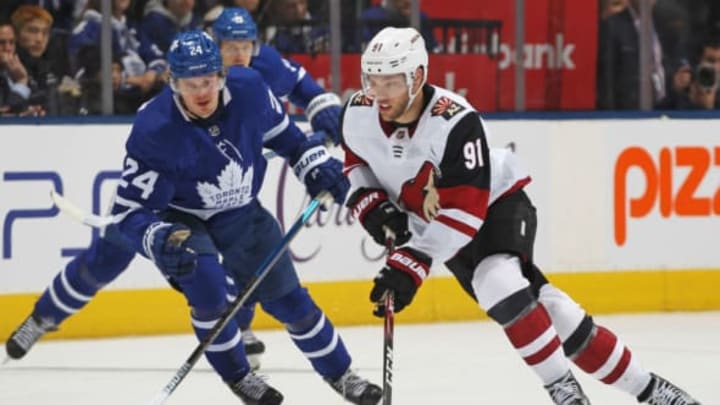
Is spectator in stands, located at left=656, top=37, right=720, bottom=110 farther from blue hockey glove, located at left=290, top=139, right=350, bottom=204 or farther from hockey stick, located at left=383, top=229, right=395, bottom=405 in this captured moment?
hockey stick, located at left=383, top=229, right=395, bottom=405

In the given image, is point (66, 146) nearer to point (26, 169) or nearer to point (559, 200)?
point (26, 169)

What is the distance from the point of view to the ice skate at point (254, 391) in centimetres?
465

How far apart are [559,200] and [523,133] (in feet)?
1.07

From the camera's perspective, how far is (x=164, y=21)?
673 centimetres

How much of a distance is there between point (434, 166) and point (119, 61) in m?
2.86

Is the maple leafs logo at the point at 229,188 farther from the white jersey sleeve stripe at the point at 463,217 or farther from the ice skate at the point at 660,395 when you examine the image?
the ice skate at the point at 660,395

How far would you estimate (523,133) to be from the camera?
23.1 ft

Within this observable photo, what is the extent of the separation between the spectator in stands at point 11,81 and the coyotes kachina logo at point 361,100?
8.34 feet

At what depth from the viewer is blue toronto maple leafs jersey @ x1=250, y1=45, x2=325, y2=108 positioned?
5852mm

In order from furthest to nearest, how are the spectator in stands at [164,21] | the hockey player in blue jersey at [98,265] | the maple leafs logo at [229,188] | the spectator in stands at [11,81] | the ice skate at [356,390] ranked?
1. the spectator in stands at [164,21]
2. the spectator in stands at [11,81]
3. the hockey player in blue jersey at [98,265]
4. the ice skate at [356,390]
5. the maple leafs logo at [229,188]

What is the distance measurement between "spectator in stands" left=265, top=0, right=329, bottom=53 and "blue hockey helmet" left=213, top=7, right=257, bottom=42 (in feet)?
4.13

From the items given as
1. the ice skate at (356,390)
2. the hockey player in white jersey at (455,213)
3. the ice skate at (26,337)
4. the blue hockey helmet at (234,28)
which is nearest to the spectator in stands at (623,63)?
the blue hockey helmet at (234,28)

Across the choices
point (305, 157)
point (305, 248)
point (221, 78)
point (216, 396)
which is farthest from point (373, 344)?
point (221, 78)

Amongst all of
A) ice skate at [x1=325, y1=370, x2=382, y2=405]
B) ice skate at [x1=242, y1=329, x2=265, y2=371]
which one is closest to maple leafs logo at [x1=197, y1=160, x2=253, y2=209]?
ice skate at [x1=325, y1=370, x2=382, y2=405]
